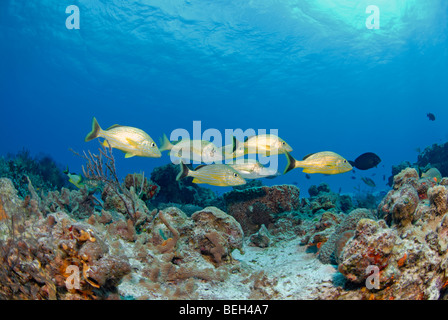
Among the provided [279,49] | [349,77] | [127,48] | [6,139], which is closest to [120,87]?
[127,48]

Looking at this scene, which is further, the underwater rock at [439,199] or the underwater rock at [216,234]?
the underwater rock at [216,234]

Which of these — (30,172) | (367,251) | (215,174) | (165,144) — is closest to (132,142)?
(215,174)

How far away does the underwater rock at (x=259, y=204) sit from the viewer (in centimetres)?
693

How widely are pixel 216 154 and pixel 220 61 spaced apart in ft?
131

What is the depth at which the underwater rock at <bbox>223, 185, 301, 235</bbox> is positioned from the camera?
6.93 metres

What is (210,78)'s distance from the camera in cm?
4925

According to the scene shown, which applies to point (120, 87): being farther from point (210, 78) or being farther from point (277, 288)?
point (277, 288)

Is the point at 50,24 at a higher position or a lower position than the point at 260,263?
higher

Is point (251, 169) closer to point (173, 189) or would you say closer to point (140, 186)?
point (140, 186)

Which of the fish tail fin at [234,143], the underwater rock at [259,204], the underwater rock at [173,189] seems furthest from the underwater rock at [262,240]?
the underwater rock at [173,189]

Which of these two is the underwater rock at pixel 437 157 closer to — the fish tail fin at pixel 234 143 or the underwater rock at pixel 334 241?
the underwater rock at pixel 334 241

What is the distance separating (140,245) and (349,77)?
56207mm

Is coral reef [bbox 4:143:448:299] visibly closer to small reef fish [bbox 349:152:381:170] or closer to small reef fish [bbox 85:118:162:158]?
small reef fish [bbox 85:118:162:158]

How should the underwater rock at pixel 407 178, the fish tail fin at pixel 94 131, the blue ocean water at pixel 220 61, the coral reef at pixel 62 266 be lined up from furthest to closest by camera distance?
1. the blue ocean water at pixel 220 61
2. the underwater rock at pixel 407 178
3. the fish tail fin at pixel 94 131
4. the coral reef at pixel 62 266
